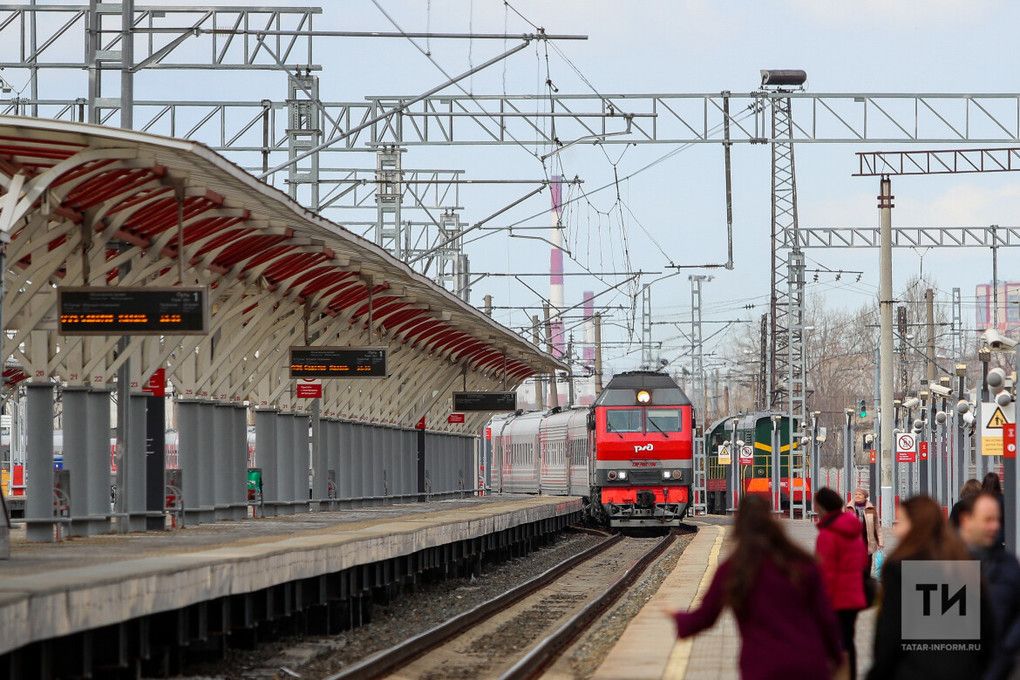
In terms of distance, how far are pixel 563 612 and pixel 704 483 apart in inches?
1417

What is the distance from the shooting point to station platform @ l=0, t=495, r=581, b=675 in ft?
34.1

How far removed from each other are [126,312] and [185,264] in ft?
12.7

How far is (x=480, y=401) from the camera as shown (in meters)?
40.6

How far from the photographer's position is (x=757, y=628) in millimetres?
6312

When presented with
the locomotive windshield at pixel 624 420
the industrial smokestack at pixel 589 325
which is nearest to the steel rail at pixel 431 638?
the locomotive windshield at pixel 624 420

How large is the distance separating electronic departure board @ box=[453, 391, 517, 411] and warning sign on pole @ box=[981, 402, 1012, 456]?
2116 cm

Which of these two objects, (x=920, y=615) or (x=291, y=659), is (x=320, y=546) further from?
(x=920, y=615)

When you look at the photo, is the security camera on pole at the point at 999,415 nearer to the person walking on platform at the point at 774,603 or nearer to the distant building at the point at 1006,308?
the distant building at the point at 1006,308

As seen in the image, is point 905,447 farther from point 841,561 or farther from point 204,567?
point 841,561

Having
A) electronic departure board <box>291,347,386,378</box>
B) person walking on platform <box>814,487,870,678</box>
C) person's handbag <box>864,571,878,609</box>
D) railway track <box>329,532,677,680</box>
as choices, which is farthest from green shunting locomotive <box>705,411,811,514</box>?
person walking on platform <box>814,487,870,678</box>

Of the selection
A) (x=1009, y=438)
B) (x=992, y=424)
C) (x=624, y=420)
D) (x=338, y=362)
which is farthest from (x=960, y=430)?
(x=624, y=420)

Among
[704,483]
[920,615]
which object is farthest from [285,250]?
[704,483]
